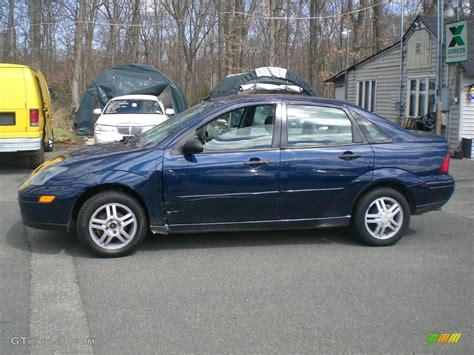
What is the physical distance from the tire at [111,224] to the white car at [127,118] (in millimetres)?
5504

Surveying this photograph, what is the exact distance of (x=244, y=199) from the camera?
539 cm

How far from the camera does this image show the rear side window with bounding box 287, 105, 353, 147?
5.61 meters

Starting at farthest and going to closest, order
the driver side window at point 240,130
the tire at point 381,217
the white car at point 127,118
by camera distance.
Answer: the white car at point 127,118
the tire at point 381,217
the driver side window at point 240,130

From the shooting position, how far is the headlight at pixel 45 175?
5.20 meters

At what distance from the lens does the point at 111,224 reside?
524 cm

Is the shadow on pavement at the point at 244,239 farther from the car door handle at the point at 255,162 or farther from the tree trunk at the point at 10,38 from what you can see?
the tree trunk at the point at 10,38

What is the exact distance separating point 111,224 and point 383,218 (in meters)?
2.84

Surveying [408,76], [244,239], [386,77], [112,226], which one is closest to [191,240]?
[244,239]

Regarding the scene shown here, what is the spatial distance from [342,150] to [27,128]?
6.60 meters

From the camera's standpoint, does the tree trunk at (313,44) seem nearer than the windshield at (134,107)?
No

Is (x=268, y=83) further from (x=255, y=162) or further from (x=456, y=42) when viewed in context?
(x=255, y=162)

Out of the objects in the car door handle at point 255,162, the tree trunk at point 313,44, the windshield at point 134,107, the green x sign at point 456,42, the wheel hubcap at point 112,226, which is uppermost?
the tree trunk at point 313,44

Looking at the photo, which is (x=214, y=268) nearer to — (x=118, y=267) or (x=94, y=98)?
(x=118, y=267)

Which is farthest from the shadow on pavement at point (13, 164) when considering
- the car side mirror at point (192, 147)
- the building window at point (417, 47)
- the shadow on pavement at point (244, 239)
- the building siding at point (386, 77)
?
the building window at point (417, 47)
